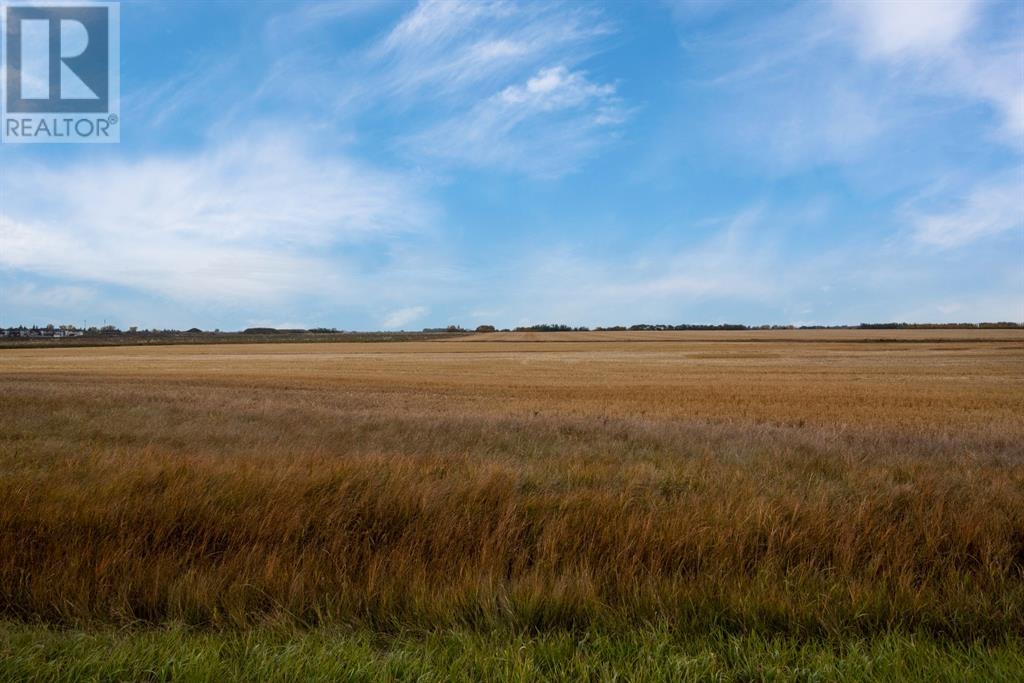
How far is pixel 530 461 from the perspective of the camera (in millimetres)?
8219

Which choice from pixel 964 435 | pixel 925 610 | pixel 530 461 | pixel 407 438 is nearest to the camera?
pixel 925 610

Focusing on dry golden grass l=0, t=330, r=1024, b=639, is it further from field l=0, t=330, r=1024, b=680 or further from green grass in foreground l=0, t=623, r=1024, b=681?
green grass in foreground l=0, t=623, r=1024, b=681

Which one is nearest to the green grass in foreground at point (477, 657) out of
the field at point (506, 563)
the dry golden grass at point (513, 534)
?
the field at point (506, 563)

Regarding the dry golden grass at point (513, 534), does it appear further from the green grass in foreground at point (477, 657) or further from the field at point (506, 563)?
the green grass in foreground at point (477, 657)

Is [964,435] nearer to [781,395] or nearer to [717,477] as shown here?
[717,477]

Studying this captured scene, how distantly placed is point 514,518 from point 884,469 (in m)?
5.64

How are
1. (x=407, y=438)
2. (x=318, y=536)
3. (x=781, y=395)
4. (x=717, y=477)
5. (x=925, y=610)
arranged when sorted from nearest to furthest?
(x=925, y=610) < (x=318, y=536) < (x=717, y=477) < (x=407, y=438) < (x=781, y=395)

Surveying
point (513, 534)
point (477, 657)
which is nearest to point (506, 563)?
point (513, 534)

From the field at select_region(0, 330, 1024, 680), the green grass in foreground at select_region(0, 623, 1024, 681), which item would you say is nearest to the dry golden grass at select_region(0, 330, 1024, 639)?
the field at select_region(0, 330, 1024, 680)

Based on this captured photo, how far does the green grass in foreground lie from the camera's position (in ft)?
9.30

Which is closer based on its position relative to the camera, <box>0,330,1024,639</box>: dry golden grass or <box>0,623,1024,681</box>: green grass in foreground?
<box>0,623,1024,681</box>: green grass in foreground

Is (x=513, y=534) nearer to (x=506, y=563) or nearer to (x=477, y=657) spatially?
(x=506, y=563)

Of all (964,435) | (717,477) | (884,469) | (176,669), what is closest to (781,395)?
(964,435)

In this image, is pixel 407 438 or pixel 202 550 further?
pixel 407 438
